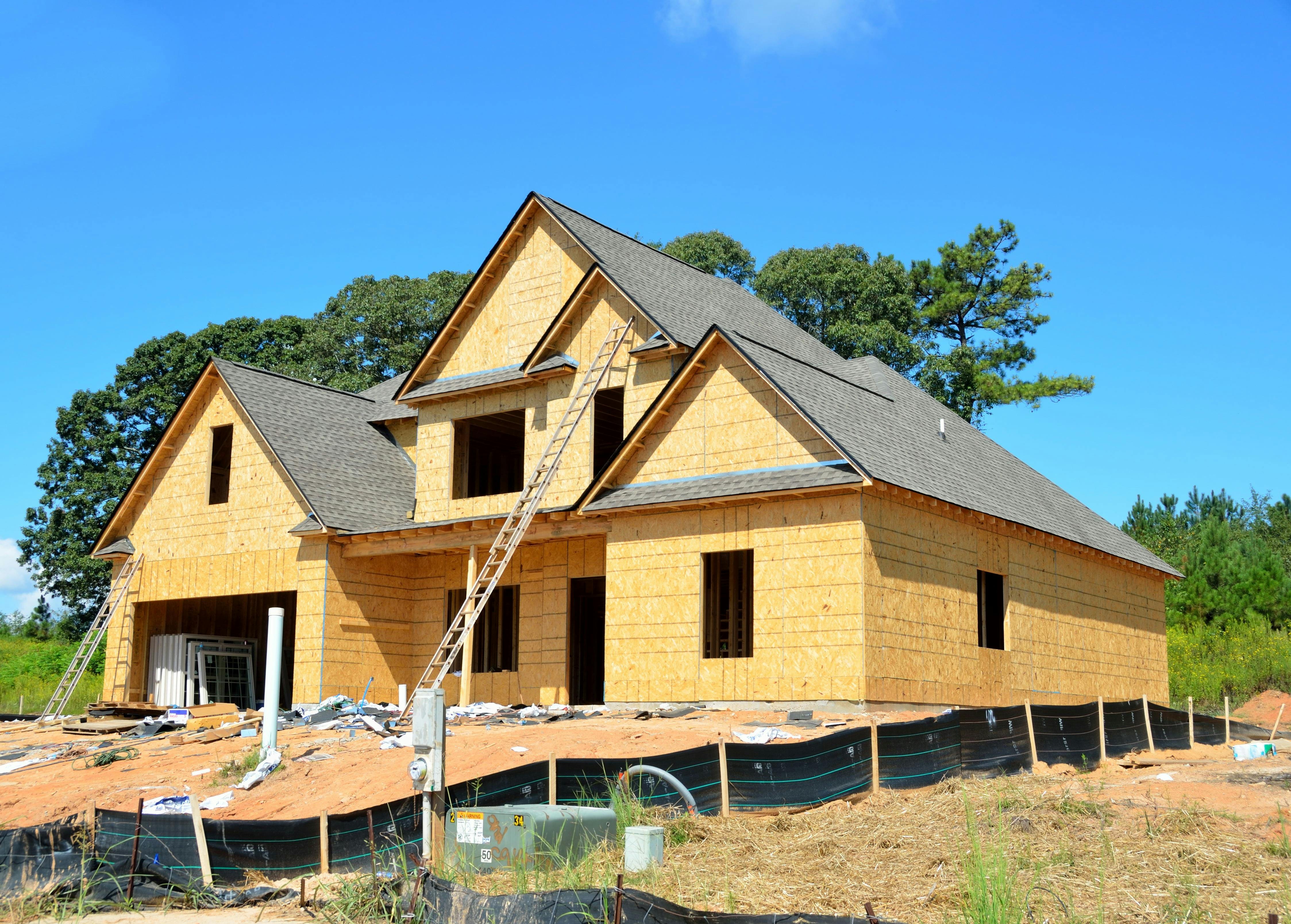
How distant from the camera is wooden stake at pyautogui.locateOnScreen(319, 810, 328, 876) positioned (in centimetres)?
1207

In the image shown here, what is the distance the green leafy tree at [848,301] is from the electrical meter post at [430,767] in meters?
33.9

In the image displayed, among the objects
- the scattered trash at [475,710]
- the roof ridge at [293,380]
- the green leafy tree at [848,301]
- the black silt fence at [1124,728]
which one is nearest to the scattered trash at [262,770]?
the scattered trash at [475,710]

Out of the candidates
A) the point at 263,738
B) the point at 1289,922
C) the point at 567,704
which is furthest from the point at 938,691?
the point at 1289,922

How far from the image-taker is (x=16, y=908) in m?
11.2

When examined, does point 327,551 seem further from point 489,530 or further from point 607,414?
point 607,414

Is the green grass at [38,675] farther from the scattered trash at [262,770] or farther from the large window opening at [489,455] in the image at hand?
the scattered trash at [262,770]

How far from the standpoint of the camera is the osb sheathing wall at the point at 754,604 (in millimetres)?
18844

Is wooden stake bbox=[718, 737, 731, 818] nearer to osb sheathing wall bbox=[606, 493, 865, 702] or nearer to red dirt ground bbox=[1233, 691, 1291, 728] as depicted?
osb sheathing wall bbox=[606, 493, 865, 702]

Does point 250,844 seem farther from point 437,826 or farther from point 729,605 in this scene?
point 729,605

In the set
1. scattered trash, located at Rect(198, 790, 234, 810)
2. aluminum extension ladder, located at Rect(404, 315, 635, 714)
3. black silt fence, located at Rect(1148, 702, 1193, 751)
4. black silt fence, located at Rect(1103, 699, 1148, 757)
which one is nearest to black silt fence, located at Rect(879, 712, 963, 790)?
black silt fence, located at Rect(1103, 699, 1148, 757)

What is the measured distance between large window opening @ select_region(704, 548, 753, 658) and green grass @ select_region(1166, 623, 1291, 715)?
15.6 m

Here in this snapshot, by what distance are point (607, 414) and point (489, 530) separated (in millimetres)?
4092

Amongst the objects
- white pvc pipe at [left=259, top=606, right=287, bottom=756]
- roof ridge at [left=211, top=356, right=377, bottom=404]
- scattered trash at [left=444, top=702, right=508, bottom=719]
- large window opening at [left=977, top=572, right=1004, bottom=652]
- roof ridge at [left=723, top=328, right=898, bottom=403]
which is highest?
roof ridge at [left=211, top=356, right=377, bottom=404]

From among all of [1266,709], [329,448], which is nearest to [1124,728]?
[1266,709]
